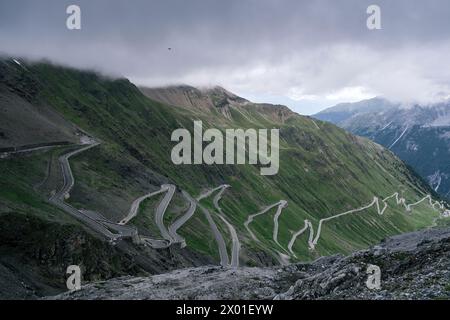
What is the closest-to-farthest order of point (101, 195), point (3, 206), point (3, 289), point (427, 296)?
point (427, 296) < point (3, 289) < point (3, 206) < point (101, 195)

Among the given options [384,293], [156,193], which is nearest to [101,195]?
[156,193]

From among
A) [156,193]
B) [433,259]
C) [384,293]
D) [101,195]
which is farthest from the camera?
[156,193]

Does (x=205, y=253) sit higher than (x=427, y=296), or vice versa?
(x=427, y=296)

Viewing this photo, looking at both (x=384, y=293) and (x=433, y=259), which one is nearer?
(x=384, y=293)

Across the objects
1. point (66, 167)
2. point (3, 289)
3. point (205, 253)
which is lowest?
point (205, 253)

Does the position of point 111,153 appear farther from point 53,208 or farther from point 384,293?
point 384,293
